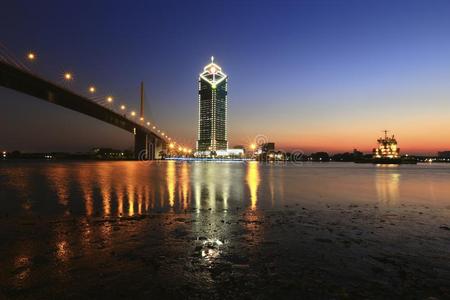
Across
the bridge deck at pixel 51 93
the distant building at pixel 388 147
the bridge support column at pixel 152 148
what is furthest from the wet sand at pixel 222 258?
the distant building at pixel 388 147

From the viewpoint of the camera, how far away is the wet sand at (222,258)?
5688 mm

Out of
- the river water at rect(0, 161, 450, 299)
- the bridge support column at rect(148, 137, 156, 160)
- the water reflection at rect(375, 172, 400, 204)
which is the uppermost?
the bridge support column at rect(148, 137, 156, 160)

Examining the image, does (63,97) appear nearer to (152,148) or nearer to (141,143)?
(141,143)

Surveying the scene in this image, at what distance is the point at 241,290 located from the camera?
18.6 feet

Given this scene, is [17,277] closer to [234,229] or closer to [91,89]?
[234,229]

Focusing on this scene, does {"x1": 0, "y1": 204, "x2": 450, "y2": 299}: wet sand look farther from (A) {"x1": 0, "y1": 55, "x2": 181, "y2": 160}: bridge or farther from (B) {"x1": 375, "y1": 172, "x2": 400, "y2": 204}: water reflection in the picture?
(A) {"x1": 0, "y1": 55, "x2": 181, "y2": 160}: bridge

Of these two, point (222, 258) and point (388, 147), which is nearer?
point (222, 258)

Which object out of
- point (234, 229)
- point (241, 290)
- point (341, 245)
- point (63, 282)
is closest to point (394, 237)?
point (341, 245)

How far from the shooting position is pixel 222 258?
7.45 m

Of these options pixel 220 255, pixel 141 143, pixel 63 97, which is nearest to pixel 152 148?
pixel 141 143

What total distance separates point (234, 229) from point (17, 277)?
20.7 feet

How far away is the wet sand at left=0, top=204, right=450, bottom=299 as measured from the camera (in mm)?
5688

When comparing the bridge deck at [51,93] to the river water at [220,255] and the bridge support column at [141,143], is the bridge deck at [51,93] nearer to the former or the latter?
the bridge support column at [141,143]

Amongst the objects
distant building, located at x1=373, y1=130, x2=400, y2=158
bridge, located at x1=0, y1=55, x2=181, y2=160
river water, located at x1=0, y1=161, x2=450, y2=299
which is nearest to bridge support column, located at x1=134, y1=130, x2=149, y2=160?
bridge, located at x1=0, y1=55, x2=181, y2=160
